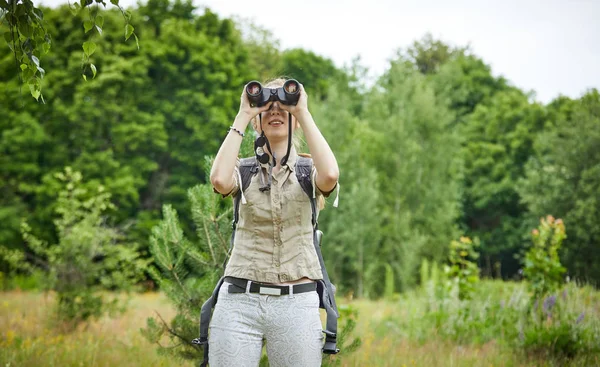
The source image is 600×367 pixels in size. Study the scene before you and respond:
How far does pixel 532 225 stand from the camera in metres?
22.1

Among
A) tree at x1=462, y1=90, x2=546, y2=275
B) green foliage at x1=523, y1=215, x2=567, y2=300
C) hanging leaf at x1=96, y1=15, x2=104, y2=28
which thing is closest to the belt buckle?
hanging leaf at x1=96, y1=15, x2=104, y2=28

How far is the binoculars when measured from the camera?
2467mm

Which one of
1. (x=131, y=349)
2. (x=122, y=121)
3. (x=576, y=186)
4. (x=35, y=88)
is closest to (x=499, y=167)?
(x=576, y=186)

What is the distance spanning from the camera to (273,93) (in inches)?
99.0

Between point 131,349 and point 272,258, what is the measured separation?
387cm

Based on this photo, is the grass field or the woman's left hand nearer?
the woman's left hand

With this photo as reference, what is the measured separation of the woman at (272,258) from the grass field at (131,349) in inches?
77.6

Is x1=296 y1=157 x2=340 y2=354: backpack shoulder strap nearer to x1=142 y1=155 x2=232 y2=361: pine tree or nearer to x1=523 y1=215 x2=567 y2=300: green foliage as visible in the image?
x1=142 y1=155 x2=232 y2=361: pine tree

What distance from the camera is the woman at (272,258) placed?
2369 mm

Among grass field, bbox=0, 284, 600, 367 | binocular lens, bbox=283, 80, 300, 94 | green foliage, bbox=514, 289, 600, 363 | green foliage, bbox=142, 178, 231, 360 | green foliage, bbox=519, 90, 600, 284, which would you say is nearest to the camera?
binocular lens, bbox=283, 80, 300, 94

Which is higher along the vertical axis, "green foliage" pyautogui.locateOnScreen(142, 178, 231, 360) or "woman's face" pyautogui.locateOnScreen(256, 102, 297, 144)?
"woman's face" pyautogui.locateOnScreen(256, 102, 297, 144)

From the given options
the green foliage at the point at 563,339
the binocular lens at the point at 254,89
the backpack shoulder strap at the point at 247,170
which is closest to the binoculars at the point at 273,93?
the binocular lens at the point at 254,89

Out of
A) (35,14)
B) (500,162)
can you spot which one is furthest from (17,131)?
(500,162)

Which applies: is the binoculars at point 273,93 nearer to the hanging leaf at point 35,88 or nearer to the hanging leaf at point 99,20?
the hanging leaf at point 99,20
